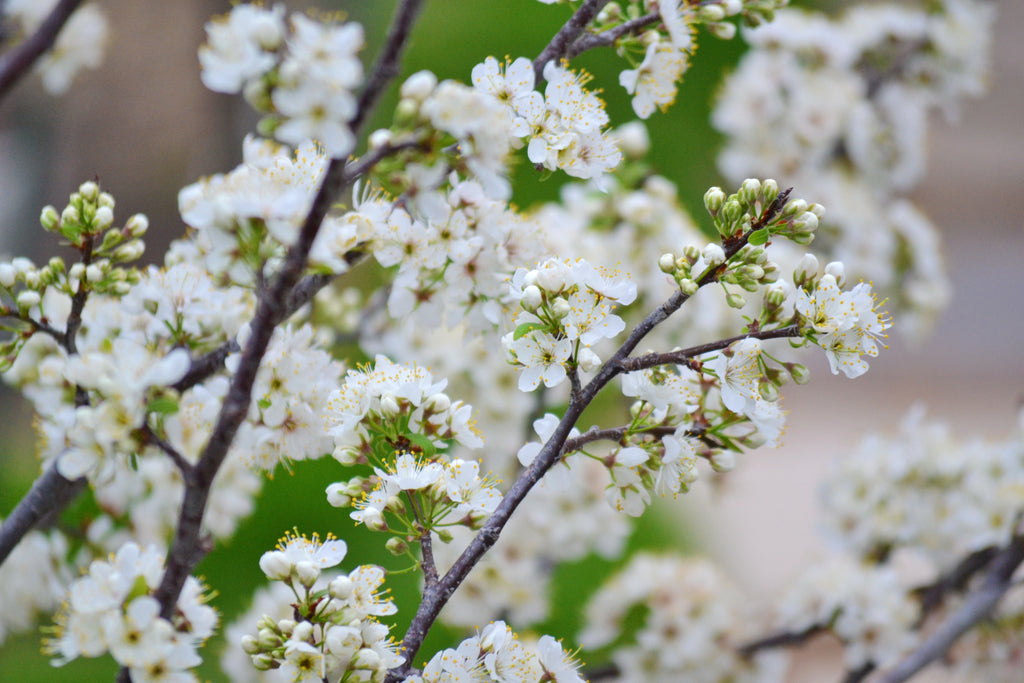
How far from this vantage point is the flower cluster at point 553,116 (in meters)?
1.15

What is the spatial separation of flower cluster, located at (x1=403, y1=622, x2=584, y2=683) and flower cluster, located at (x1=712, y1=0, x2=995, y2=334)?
6.99ft

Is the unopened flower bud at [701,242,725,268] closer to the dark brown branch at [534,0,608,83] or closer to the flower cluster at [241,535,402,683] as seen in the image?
the dark brown branch at [534,0,608,83]

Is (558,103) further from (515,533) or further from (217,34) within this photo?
(515,533)

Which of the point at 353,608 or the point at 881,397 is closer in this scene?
the point at 353,608

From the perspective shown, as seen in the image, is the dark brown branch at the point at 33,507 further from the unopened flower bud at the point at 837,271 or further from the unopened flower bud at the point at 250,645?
the unopened flower bud at the point at 837,271

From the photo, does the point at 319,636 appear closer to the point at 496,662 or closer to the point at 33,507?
the point at 496,662

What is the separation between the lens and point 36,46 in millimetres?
1210

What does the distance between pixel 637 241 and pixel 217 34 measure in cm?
144

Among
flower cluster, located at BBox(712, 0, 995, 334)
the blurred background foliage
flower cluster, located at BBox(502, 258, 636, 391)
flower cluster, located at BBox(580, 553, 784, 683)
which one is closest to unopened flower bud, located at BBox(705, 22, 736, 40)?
flower cluster, located at BBox(502, 258, 636, 391)

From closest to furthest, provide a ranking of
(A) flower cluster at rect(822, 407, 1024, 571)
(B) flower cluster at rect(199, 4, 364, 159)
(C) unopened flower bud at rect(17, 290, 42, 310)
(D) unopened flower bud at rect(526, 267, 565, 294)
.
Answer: (B) flower cluster at rect(199, 4, 364, 159)
(D) unopened flower bud at rect(526, 267, 565, 294)
(C) unopened flower bud at rect(17, 290, 42, 310)
(A) flower cluster at rect(822, 407, 1024, 571)

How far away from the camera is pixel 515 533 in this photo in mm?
2240

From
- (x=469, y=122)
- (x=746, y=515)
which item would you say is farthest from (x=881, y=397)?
(x=469, y=122)

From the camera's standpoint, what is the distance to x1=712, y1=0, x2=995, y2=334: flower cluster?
2801 mm

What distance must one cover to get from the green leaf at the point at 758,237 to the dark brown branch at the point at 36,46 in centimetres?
96
